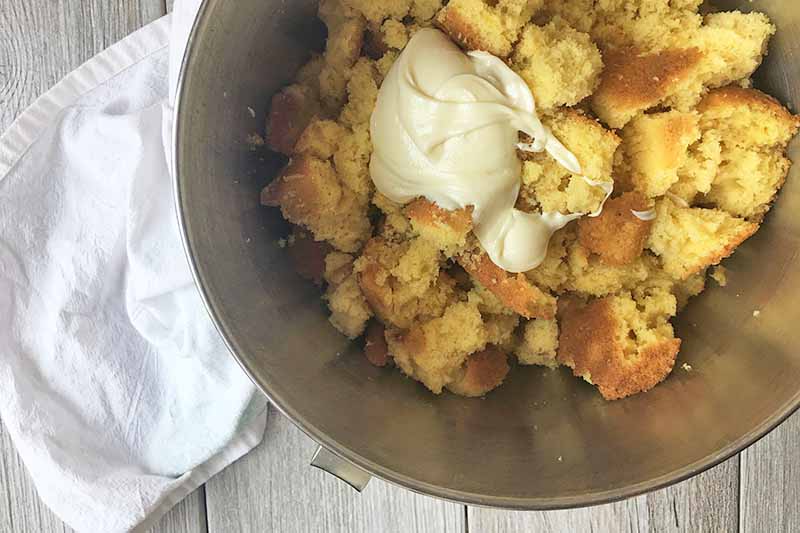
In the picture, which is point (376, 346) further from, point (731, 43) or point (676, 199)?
point (731, 43)

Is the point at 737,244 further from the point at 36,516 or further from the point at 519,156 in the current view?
the point at 36,516

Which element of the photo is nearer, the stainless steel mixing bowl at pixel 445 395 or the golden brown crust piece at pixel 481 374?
the stainless steel mixing bowl at pixel 445 395

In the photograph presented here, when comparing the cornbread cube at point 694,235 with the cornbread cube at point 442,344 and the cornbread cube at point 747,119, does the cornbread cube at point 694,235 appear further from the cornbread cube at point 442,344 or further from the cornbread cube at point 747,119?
the cornbread cube at point 442,344

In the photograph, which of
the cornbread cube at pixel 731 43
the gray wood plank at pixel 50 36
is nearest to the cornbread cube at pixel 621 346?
the cornbread cube at pixel 731 43

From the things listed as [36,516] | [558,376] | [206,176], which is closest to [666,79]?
[558,376]

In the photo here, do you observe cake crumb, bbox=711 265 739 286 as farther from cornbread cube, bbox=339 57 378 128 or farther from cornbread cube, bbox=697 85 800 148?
cornbread cube, bbox=339 57 378 128

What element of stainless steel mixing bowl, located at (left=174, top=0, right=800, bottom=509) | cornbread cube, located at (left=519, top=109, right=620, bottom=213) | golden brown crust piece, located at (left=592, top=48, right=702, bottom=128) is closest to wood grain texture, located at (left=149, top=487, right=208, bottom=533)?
stainless steel mixing bowl, located at (left=174, top=0, right=800, bottom=509)
